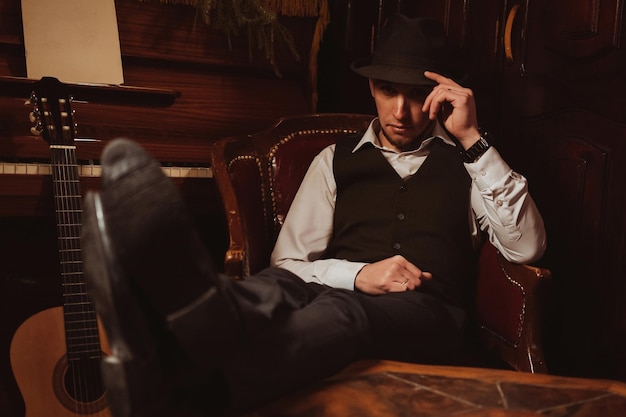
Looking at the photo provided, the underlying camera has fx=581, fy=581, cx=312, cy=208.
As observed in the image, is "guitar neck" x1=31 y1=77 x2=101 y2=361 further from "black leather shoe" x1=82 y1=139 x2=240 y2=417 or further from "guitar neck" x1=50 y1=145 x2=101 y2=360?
"black leather shoe" x1=82 y1=139 x2=240 y2=417

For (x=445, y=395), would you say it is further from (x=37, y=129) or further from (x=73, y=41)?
(x=73, y=41)

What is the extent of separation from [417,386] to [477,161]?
780 millimetres

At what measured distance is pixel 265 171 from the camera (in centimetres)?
201

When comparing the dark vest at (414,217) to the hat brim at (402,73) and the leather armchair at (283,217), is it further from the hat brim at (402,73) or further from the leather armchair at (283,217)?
the hat brim at (402,73)

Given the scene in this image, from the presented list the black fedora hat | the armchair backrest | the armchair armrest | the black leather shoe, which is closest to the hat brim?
the black fedora hat

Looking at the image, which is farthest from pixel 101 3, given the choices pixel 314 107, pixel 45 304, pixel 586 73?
pixel 586 73

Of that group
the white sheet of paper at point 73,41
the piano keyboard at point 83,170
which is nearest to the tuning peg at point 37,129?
the piano keyboard at point 83,170

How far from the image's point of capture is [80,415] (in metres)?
1.81

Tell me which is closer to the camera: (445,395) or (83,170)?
(445,395)

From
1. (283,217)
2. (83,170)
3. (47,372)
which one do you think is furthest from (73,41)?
(47,372)

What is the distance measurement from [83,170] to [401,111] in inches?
44.2

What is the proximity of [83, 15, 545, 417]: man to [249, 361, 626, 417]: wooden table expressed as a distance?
6cm

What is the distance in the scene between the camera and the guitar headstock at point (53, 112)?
187 centimetres

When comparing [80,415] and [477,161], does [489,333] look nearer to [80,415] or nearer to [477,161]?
[477,161]
